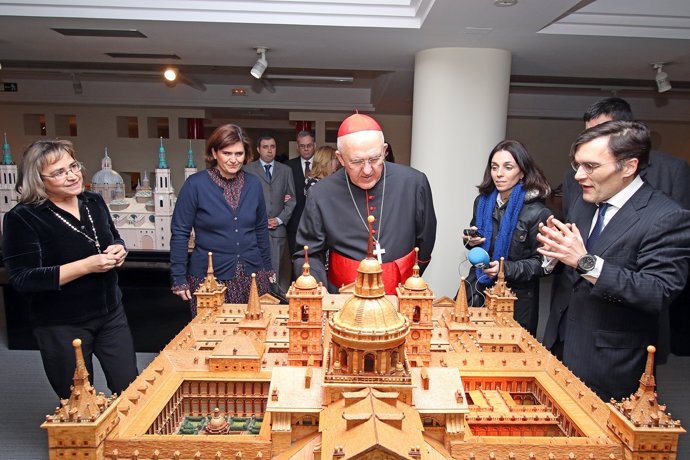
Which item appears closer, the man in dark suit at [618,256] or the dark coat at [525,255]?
the man in dark suit at [618,256]

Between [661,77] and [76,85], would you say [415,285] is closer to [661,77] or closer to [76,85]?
[661,77]

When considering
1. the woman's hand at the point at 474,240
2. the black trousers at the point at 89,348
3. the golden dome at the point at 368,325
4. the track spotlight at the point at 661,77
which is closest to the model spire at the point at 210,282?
the black trousers at the point at 89,348

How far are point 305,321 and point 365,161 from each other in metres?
1.47

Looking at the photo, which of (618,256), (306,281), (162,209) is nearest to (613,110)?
(618,256)

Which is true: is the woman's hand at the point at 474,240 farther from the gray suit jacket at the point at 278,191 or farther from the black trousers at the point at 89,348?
the gray suit jacket at the point at 278,191

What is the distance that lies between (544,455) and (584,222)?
190 cm

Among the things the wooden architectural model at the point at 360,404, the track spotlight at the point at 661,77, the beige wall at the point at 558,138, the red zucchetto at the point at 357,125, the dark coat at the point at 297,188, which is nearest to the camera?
the wooden architectural model at the point at 360,404

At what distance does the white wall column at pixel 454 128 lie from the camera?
7.64m

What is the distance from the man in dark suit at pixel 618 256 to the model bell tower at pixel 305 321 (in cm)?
177

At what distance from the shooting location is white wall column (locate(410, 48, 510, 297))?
301 inches

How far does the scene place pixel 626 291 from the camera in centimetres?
342

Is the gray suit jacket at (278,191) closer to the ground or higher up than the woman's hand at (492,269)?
higher up

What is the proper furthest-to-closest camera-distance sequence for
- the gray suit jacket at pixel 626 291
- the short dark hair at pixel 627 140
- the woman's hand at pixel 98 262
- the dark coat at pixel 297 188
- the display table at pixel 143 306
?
the dark coat at pixel 297 188
the display table at pixel 143 306
the woman's hand at pixel 98 262
the short dark hair at pixel 627 140
the gray suit jacket at pixel 626 291

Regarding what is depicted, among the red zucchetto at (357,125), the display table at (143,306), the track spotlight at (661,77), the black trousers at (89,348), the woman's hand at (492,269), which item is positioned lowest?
the display table at (143,306)
